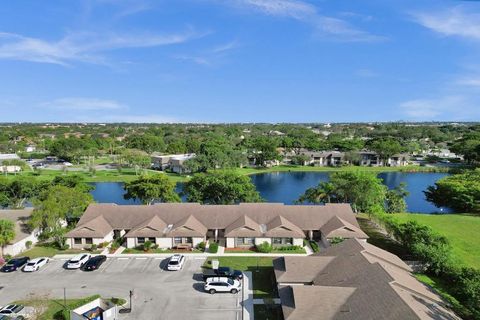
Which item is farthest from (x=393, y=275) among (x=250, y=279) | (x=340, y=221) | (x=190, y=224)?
(x=190, y=224)

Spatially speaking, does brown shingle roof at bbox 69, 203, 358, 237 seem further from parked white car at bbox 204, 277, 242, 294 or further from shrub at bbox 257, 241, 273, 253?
parked white car at bbox 204, 277, 242, 294

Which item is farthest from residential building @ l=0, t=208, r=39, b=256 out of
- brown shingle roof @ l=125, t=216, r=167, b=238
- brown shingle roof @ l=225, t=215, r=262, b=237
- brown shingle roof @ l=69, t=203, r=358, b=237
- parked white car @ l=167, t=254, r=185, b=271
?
brown shingle roof @ l=225, t=215, r=262, b=237

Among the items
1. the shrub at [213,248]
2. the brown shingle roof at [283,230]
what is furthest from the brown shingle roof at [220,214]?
the shrub at [213,248]

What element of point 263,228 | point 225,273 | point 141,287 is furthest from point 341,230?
point 141,287

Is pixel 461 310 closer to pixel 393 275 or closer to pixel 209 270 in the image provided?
pixel 393 275

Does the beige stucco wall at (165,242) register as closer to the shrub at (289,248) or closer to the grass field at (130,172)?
the shrub at (289,248)
